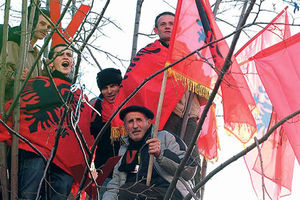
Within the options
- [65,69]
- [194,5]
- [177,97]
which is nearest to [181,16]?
[194,5]

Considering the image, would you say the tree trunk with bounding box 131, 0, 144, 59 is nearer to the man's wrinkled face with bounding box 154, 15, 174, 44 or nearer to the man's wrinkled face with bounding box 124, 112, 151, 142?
the man's wrinkled face with bounding box 154, 15, 174, 44

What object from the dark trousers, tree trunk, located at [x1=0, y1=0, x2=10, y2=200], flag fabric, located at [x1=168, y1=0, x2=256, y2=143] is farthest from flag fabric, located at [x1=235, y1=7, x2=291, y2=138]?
tree trunk, located at [x1=0, y1=0, x2=10, y2=200]

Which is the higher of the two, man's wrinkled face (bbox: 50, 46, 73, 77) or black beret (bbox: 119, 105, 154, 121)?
man's wrinkled face (bbox: 50, 46, 73, 77)

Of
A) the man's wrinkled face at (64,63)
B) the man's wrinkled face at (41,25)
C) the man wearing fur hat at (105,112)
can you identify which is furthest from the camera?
the man's wrinkled face at (41,25)

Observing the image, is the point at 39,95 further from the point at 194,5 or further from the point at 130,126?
the point at 194,5

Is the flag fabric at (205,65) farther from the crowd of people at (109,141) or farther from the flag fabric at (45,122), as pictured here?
the flag fabric at (45,122)

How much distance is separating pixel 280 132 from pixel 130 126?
1655 mm

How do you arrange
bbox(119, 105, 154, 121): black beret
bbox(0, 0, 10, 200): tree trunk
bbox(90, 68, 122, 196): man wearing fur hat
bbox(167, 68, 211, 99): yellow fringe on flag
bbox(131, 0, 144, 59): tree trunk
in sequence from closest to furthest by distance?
1. bbox(0, 0, 10, 200): tree trunk
2. bbox(119, 105, 154, 121): black beret
3. bbox(167, 68, 211, 99): yellow fringe on flag
4. bbox(90, 68, 122, 196): man wearing fur hat
5. bbox(131, 0, 144, 59): tree trunk

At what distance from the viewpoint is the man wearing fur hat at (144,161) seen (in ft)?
17.0

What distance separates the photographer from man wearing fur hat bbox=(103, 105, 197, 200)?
518 centimetres

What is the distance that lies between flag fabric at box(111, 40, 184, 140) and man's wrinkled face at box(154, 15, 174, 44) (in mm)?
104

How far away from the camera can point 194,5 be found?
6.21 m

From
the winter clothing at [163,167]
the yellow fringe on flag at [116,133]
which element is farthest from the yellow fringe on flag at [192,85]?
the yellow fringe on flag at [116,133]

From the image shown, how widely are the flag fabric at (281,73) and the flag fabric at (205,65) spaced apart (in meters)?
0.45
